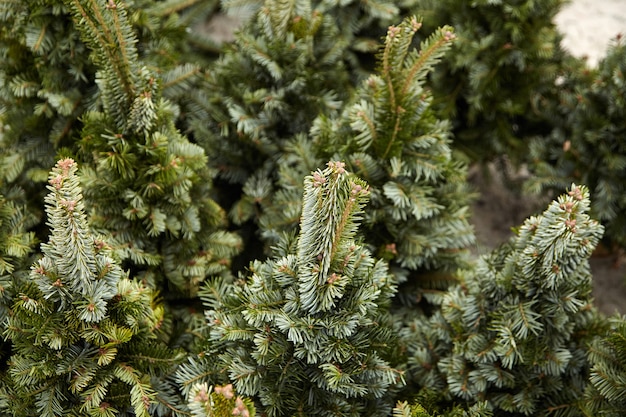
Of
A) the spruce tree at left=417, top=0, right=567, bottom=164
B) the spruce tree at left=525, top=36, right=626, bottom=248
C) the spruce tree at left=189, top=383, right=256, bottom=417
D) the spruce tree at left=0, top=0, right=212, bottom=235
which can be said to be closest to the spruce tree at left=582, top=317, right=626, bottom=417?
the spruce tree at left=525, top=36, right=626, bottom=248

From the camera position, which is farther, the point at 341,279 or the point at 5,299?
the point at 5,299

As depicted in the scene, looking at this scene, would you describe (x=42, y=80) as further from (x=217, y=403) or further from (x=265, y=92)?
(x=217, y=403)

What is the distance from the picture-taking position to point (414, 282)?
80.1 inches

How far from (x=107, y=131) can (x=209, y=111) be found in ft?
1.73

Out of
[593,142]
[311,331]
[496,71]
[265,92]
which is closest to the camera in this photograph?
[311,331]

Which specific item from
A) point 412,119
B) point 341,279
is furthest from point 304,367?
point 412,119

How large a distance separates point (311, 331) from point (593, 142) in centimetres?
145

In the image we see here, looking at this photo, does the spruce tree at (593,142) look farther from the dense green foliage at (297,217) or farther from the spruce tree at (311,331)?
the spruce tree at (311,331)

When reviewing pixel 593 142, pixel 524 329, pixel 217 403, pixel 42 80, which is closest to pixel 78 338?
pixel 217 403

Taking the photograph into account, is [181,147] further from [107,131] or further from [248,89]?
[248,89]

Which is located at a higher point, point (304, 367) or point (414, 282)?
point (304, 367)

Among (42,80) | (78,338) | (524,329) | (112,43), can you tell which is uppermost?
(112,43)

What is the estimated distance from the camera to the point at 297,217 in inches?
72.8

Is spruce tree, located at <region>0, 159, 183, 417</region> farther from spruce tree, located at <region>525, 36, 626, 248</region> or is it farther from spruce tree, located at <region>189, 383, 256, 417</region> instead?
spruce tree, located at <region>525, 36, 626, 248</region>
